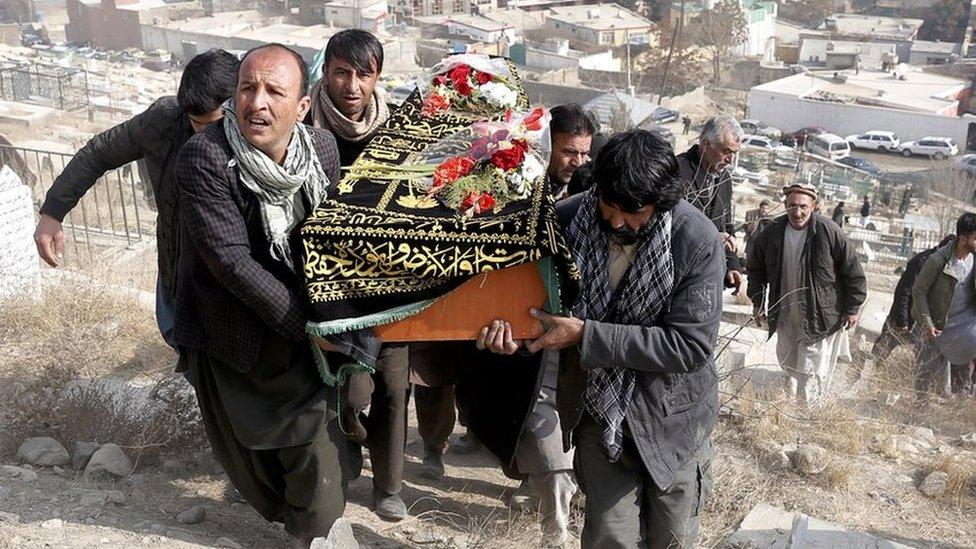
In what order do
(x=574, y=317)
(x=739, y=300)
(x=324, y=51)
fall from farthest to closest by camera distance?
(x=739, y=300) → (x=324, y=51) → (x=574, y=317)

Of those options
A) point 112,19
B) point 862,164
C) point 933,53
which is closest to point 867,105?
point 862,164

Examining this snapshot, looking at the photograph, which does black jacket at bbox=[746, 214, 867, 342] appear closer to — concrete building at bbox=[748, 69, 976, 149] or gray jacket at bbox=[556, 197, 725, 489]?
gray jacket at bbox=[556, 197, 725, 489]

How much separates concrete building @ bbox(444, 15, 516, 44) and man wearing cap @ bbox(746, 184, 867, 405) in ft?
161

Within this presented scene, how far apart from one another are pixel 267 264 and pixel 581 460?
3.90 feet

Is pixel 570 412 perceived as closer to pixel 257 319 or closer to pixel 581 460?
pixel 581 460

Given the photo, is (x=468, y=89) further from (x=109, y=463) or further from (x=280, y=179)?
(x=109, y=463)

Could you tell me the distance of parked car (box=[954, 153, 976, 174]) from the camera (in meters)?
37.2

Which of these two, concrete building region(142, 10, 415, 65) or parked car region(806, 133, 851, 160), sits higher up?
concrete building region(142, 10, 415, 65)

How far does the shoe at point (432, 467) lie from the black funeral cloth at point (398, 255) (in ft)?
4.65

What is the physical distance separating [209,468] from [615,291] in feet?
7.25

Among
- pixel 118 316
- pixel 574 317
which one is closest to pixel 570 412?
pixel 574 317

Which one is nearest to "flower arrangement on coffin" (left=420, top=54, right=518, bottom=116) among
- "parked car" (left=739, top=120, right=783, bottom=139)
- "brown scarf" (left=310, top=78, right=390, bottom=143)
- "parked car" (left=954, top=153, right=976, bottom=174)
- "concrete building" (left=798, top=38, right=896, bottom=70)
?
"brown scarf" (left=310, top=78, right=390, bottom=143)

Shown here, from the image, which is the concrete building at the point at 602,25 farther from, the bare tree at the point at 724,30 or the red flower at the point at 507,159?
the red flower at the point at 507,159

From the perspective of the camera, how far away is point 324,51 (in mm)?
4258
